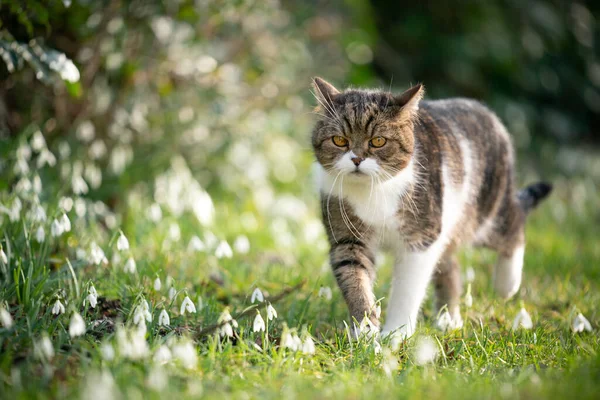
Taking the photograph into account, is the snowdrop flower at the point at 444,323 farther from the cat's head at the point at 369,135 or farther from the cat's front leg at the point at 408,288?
the cat's head at the point at 369,135

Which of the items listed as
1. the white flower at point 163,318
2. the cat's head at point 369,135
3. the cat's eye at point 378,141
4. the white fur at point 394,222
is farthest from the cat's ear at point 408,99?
the white flower at point 163,318

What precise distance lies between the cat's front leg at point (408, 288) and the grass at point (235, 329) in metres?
0.14

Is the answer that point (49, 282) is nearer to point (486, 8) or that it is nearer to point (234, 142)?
point (234, 142)

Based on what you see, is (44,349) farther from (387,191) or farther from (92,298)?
(387,191)

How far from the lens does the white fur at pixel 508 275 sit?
3824 mm

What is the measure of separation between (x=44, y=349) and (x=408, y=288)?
1756 mm

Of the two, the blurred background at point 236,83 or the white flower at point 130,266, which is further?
the blurred background at point 236,83

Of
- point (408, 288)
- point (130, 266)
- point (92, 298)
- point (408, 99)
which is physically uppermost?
point (408, 99)

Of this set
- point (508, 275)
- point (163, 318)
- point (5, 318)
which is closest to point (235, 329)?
point (163, 318)

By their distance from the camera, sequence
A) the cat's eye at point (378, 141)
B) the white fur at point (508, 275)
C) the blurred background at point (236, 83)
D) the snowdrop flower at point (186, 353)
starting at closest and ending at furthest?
the snowdrop flower at point (186, 353), the cat's eye at point (378, 141), the white fur at point (508, 275), the blurred background at point (236, 83)

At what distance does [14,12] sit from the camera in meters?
3.56

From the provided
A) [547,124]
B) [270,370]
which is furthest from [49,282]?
[547,124]

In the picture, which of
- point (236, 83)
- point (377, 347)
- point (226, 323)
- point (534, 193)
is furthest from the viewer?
point (236, 83)

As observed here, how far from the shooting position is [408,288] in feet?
10.5
